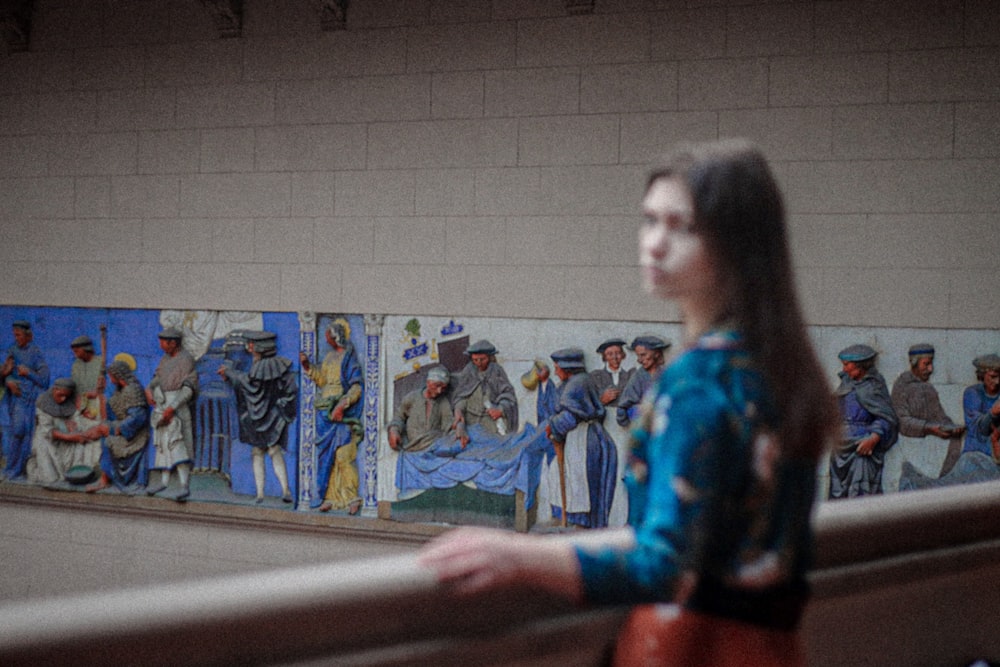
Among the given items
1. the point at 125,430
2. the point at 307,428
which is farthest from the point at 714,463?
the point at 125,430

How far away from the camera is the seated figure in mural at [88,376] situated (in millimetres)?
10086

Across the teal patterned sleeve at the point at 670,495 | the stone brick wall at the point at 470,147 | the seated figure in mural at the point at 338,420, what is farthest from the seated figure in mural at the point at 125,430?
the teal patterned sleeve at the point at 670,495

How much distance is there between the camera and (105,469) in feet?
33.1

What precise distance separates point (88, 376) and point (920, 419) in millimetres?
7401

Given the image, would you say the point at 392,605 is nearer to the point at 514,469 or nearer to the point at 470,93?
the point at 514,469

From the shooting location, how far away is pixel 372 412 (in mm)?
9086

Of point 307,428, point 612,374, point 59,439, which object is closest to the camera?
point 612,374

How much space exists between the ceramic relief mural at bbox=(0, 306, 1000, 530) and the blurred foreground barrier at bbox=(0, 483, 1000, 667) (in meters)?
6.18

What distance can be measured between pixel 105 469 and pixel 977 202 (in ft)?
26.0

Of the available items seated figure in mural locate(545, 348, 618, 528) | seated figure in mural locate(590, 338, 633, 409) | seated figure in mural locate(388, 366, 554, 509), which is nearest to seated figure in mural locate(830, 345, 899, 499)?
seated figure in mural locate(590, 338, 633, 409)

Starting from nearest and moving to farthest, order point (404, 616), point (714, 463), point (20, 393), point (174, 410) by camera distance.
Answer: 1. point (714, 463)
2. point (404, 616)
3. point (174, 410)
4. point (20, 393)

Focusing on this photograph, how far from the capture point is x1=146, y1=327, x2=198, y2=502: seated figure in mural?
381 inches

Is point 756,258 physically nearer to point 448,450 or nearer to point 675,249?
point 675,249

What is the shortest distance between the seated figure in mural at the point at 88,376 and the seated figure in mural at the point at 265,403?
4.94 ft
